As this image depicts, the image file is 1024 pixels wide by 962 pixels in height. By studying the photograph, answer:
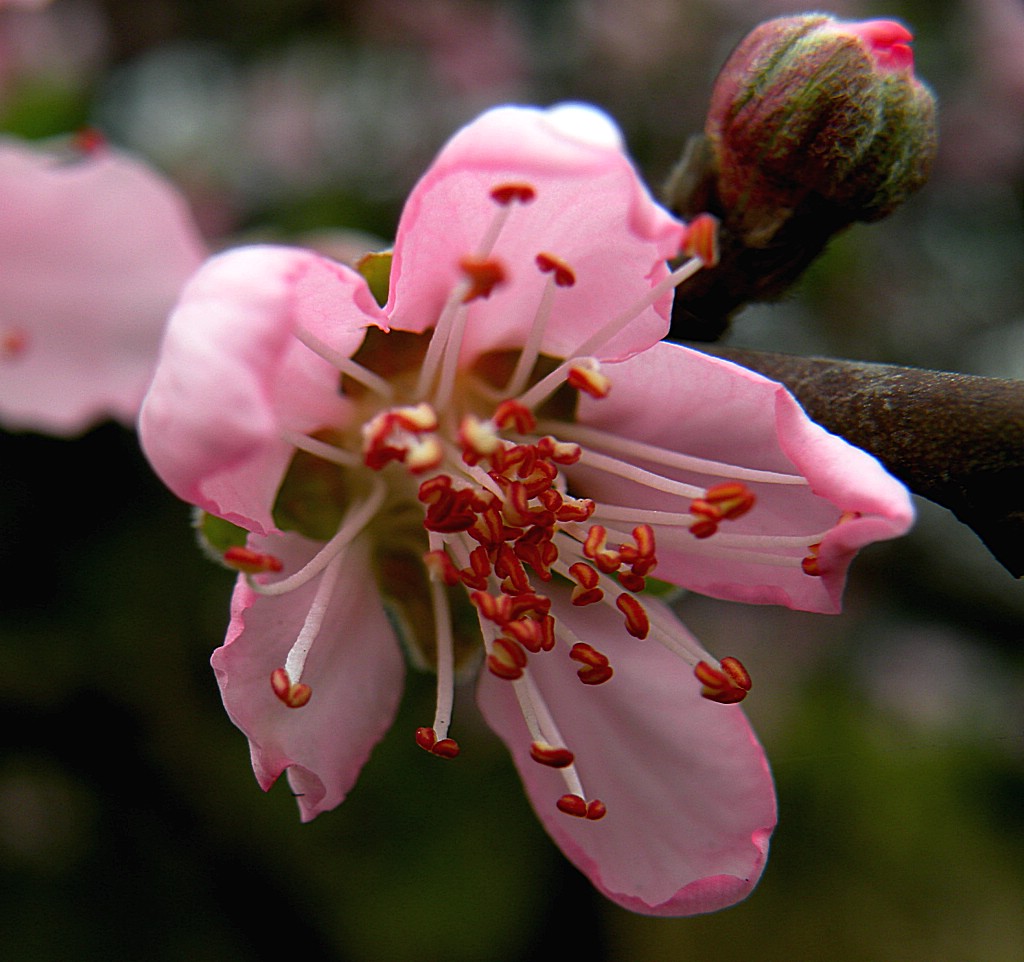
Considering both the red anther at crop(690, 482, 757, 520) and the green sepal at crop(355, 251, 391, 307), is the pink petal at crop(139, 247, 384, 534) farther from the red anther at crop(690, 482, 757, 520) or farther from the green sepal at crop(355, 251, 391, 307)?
the red anther at crop(690, 482, 757, 520)

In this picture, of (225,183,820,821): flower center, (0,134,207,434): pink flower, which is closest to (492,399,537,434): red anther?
(225,183,820,821): flower center

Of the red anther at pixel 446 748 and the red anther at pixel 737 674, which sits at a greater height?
the red anther at pixel 737 674

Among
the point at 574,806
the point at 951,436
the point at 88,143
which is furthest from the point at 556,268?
the point at 88,143

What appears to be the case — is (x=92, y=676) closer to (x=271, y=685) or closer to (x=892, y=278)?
(x=271, y=685)

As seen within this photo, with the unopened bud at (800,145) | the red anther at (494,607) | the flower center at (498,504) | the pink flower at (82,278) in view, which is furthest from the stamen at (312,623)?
the pink flower at (82,278)

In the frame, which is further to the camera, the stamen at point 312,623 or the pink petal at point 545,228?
the stamen at point 312,623

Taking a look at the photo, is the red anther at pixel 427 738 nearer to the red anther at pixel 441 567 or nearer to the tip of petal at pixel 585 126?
the red anther at pixel 441 567

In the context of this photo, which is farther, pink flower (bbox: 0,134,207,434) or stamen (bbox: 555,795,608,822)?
pink flower (bbox: 0,134,207,434)
